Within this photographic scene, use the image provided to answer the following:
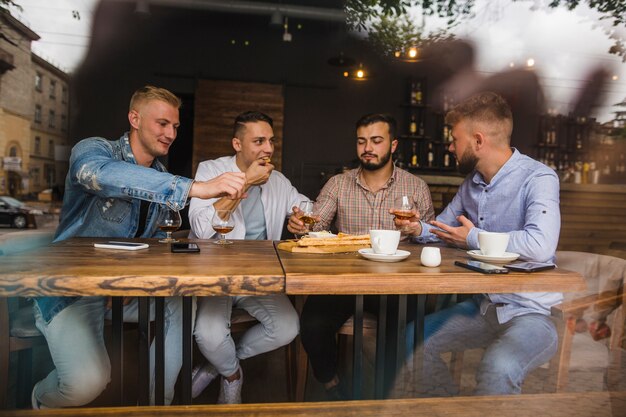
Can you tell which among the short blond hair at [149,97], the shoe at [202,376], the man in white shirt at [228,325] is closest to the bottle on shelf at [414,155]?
the man in white shirt at [228,325]

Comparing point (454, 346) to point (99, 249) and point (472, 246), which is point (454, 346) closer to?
point (472, 246)

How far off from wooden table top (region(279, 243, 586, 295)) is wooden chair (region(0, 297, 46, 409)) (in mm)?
989

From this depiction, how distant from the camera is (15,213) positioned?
5.74 feet

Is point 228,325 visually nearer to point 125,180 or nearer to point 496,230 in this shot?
point 125,180

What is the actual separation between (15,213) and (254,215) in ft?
3.61

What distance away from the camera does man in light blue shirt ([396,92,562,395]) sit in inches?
60.1

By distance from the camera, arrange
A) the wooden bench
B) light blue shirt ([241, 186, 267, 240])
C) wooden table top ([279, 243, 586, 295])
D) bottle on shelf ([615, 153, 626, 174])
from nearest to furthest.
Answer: the wooden bench < wooden table top ([279, 243, 586, 295]) < bottle on shelf ([615, 153, 626, 174]) < light blue shirt ([241, 186, 267, 240])

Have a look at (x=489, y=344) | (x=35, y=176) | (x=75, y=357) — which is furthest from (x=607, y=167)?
(x=35, y=176)

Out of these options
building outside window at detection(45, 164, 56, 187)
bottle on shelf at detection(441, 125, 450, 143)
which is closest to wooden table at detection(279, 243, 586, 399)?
building outside window at detection(45, 164, 56, 187)

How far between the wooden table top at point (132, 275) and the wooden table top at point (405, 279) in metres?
0.07

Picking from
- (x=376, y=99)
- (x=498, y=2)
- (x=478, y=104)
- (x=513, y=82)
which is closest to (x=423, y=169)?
(x=376, y=99)

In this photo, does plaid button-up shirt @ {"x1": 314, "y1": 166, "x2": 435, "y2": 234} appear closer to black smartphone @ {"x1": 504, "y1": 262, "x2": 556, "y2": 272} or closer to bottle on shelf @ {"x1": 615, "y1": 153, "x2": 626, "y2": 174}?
bottle on shelf @ {"x1": 615, "y1": 153, "x2": 626, "y2": 174}

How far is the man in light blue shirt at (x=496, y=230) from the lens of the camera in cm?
153

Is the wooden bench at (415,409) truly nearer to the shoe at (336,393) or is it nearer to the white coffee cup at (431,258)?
the white coffee cup at (431,258)
